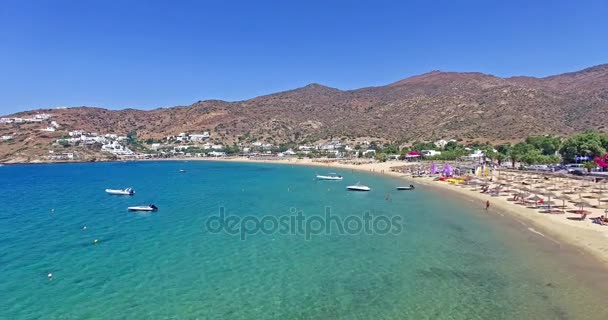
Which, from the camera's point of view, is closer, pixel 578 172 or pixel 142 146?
pixel 578 172

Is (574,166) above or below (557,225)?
above

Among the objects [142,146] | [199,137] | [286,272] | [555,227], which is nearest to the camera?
[286,272]

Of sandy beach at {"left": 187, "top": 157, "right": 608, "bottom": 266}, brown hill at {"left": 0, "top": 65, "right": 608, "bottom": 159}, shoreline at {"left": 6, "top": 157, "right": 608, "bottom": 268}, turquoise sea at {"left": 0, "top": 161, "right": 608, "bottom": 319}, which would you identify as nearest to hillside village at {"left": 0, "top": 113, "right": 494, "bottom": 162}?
brown hill at {"left": 0, "top": 65, "right": 608, "bottom": 159}

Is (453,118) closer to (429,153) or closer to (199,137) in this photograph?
(429,153)

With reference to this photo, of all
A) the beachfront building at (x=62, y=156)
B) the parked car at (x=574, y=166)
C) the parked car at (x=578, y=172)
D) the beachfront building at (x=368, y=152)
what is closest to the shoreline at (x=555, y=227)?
the parked car at (x=578, y=172)

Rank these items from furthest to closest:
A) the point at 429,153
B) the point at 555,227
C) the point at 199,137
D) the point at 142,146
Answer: the point at 199,137, the point at 142,146, the point at 429,153, the point at 555,227

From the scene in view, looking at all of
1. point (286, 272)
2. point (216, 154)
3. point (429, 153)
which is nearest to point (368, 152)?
point (429, 153)

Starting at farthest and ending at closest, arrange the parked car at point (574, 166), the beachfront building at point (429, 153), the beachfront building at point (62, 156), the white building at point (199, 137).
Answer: the white building at point (199, 137) → the beachfront building at point (62, 156) → the beachfront building at point (429, 153) → the parked car at point (574, 166)

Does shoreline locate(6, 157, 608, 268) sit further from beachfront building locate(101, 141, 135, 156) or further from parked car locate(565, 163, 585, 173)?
beachfront building locate(101, 141, 135, 156)

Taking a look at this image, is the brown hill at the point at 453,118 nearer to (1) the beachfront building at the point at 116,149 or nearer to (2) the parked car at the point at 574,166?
(1) the beachfront building at the point at 116,149
